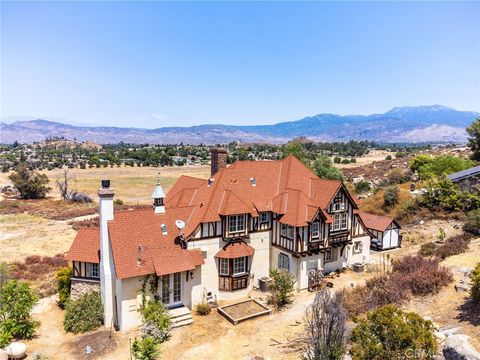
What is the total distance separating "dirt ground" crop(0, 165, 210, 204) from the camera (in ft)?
252

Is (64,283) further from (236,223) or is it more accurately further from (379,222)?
(379,222)

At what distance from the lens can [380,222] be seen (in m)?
34.3

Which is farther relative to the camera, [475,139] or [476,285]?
[475,139]

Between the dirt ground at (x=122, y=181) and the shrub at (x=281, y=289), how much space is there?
48.7 meters

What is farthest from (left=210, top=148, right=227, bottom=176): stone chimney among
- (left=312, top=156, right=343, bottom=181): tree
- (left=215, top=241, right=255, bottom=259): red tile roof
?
(left=312, top=156, right=343, bottom=181): tree

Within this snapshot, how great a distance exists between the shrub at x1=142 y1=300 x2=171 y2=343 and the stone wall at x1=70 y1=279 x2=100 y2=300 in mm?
5134

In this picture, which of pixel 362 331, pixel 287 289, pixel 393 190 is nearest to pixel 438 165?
pixel 393 190

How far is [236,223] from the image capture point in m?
23.7

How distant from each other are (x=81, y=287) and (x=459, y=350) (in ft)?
68.5

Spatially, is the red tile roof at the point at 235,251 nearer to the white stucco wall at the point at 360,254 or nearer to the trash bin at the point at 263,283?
the trash bin at the point at 263,283

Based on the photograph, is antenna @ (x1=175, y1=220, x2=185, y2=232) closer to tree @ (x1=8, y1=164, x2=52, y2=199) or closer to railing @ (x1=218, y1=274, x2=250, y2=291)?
railing @ (x1=218, y1=274, x2=250, y2=291)

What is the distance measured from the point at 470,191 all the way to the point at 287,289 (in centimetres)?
2927

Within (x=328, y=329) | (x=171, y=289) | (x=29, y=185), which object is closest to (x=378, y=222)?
(x=171, y=289)

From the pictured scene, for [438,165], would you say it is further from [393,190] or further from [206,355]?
[206,355]
